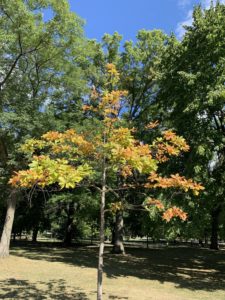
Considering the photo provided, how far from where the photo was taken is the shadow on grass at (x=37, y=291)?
31.5 feet

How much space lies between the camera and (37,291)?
10.4 m

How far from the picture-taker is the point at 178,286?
12.5 metres

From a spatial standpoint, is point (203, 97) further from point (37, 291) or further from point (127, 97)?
point (37, 291)

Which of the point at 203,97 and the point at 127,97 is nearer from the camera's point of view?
the point at 203,97

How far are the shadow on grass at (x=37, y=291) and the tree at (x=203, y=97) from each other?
21.0 feet

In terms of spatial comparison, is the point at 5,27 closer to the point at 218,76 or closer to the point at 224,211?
the point at 218,76

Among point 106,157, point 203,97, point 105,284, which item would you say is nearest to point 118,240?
point 105,284

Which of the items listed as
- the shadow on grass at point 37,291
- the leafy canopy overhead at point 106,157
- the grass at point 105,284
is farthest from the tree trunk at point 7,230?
the leafy canopy overhead at point 106,157

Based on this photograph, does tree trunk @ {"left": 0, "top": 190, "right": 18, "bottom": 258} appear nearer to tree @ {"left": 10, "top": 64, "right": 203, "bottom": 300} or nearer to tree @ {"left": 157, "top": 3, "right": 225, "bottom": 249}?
tree @ {"left": 157, "top": 3, "right": 225, "bottom": 249}

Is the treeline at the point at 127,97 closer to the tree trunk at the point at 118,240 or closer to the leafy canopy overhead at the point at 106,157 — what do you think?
the leafy canopy overhead at the point at 106,157

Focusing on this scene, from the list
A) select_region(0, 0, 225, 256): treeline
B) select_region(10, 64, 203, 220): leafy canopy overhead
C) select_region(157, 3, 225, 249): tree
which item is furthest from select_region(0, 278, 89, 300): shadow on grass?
select_region(157, 3, 225, 249): tree

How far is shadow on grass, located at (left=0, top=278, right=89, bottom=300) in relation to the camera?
9609mm

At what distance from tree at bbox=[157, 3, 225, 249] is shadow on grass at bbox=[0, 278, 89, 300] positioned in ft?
21.0

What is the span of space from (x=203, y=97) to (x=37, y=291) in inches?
355
